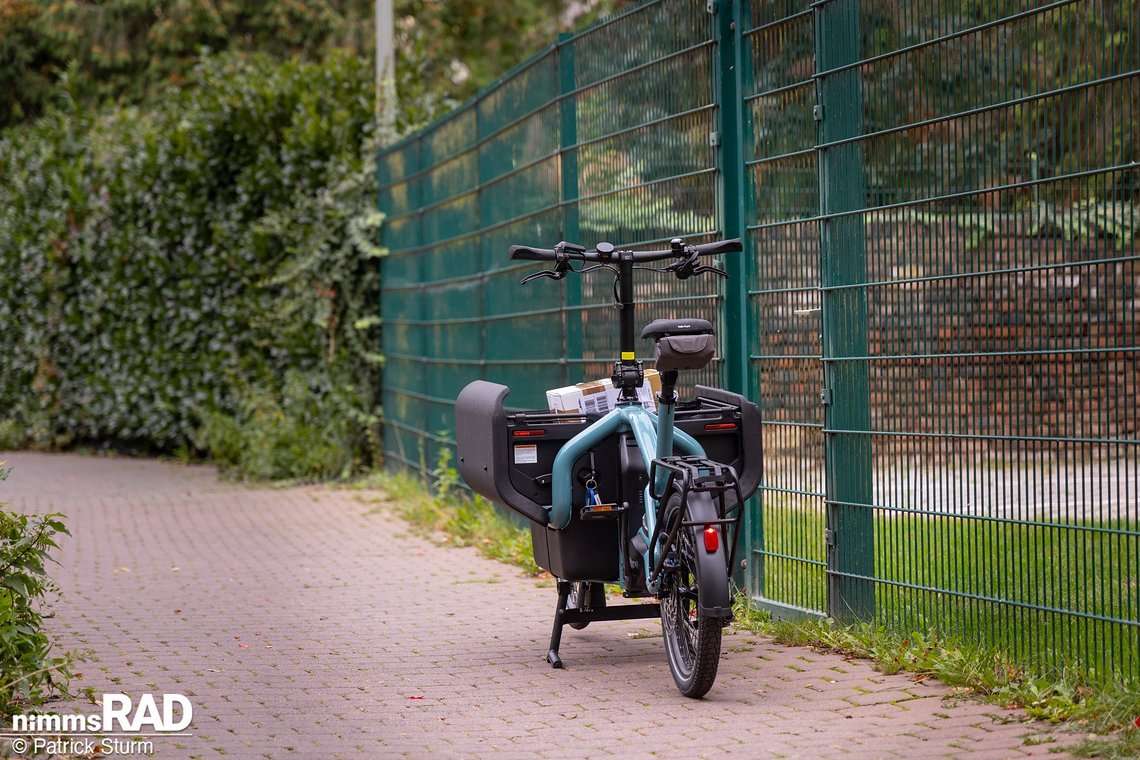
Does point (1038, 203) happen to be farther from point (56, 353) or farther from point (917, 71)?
point (56, 353)

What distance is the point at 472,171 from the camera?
33.3 ft

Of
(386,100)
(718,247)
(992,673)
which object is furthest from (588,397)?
(386,100)

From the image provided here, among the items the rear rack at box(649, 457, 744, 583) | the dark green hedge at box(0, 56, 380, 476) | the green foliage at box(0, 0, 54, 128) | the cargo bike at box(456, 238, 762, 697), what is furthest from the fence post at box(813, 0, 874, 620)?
the green foliage at box(0, 0, 54, 128)

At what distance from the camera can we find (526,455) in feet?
18.5

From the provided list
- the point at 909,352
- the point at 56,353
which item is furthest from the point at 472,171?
the point at 56,353

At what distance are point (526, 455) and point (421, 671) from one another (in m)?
0.99

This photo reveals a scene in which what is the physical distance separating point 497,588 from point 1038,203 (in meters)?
3.91

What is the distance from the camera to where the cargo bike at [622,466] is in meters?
5.09

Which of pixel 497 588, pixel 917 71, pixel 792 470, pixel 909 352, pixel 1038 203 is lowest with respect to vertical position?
pixel 497 588

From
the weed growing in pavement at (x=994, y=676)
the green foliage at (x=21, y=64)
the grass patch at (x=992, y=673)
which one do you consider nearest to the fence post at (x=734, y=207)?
the grass patch at (x=992, y=673)

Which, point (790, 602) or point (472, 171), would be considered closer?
point (790, 602)

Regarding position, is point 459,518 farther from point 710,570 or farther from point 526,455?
point 710,570

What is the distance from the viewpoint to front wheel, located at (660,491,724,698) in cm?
476

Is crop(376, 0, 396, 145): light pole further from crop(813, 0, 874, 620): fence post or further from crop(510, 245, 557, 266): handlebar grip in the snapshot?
crop(510, 245, 557, 266): handlebar grip
